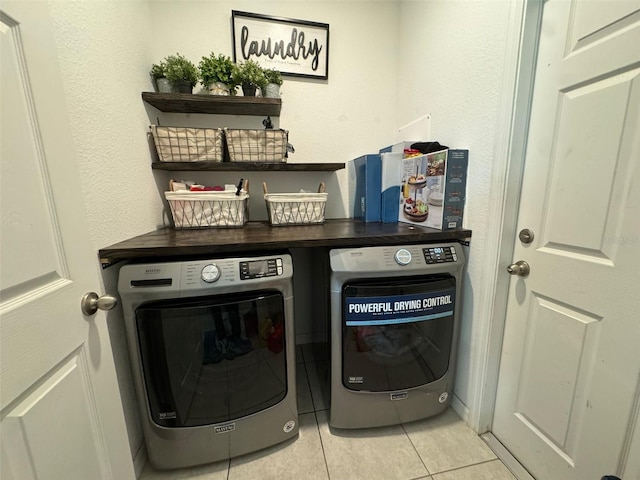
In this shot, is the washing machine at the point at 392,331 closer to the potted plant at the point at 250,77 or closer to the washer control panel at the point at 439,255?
the washer control panel at the point at 439,255

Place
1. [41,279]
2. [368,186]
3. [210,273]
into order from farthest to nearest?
1. [368,186]
2. [210,273]
3. [41,279]

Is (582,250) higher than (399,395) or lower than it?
higher

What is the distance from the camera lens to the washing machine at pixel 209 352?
0.95m

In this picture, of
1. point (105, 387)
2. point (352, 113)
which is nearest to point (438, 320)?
point (105, 387)

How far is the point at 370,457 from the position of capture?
118 centimetres

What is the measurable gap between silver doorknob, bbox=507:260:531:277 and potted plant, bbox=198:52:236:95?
1575mm

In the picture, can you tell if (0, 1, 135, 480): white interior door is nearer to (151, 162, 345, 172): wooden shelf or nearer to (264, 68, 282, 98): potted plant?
(151, 162, 345, 172): wooden shelf

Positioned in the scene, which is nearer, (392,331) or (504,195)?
(504,195)

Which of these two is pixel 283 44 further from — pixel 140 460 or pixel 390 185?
pixel 140 460

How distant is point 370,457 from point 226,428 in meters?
0.65

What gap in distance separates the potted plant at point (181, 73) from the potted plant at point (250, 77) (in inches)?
8.6

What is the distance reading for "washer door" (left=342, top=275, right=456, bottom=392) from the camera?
3.67 ft

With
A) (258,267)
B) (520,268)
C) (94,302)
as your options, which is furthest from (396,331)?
(94,302)

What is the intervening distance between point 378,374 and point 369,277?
0.48m
